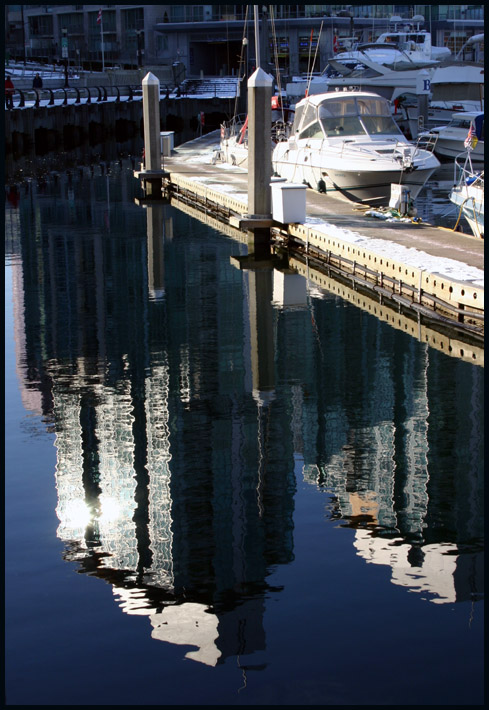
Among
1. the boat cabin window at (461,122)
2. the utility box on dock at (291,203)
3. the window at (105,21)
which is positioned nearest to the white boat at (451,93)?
the boat cabin window at (461,122)

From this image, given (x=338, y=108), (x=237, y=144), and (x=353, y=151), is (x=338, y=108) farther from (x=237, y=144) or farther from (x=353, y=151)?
(x=237, y=144)

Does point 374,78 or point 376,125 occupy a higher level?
point 374,78

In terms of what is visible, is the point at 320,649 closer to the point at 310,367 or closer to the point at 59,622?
the point at 59,622

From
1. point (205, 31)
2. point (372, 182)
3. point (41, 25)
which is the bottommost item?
point (372, 182)

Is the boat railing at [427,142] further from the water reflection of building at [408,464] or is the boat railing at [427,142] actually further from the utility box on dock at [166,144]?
the water reflection of building at [408,464]

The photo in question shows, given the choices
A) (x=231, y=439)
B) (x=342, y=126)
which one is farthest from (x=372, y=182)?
(x=231, y=439)

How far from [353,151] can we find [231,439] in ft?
48.7

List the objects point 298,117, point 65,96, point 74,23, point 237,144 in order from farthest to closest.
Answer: point 74,23, point 65,96, point 237,144, point 298,117

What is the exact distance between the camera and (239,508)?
8.53 meters

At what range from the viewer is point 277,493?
8852mm

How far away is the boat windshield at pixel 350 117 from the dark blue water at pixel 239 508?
33.2ft

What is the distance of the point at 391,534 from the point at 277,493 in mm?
1190

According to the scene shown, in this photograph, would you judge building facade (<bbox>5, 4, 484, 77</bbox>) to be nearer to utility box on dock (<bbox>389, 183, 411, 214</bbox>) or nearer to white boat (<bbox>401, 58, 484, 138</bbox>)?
white boat (<bbox>401, 58, 484, 138</bbox>)

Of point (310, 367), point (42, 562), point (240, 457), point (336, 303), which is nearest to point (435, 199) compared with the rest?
point (336, 303)
